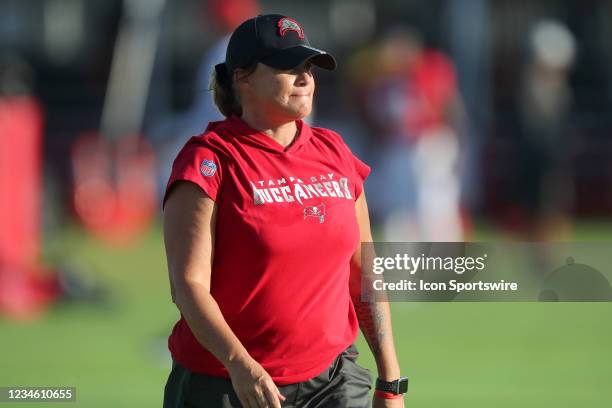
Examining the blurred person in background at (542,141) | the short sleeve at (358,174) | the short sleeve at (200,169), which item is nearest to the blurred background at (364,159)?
the blurred person in background at (542,141)

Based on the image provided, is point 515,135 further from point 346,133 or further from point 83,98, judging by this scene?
point 83,98

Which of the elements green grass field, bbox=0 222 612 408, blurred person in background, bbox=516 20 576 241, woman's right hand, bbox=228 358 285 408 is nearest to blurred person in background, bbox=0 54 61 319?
green grass field, bbox=0 222 612 408

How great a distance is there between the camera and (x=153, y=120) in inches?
688

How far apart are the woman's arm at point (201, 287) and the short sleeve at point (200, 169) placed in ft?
0.07

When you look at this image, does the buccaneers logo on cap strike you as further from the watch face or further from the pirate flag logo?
the watch face

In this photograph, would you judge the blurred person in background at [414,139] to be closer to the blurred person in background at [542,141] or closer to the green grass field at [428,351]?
the blurred person in background at [542,141]

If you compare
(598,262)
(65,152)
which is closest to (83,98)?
(65,152)

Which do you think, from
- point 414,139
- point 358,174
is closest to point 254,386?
point 358,174

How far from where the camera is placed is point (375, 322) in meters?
4.14

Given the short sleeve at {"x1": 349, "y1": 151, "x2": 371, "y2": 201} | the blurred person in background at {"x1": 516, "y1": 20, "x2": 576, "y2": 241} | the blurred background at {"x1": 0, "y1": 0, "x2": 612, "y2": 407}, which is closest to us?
the short sleeve at {"x1": 349, "y1": 151, "x2": 371, "y2": 201}

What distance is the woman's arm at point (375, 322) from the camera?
411 cm

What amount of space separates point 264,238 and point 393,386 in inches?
28.9

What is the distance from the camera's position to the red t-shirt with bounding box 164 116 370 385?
3689 mm

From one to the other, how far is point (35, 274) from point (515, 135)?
925 cm
